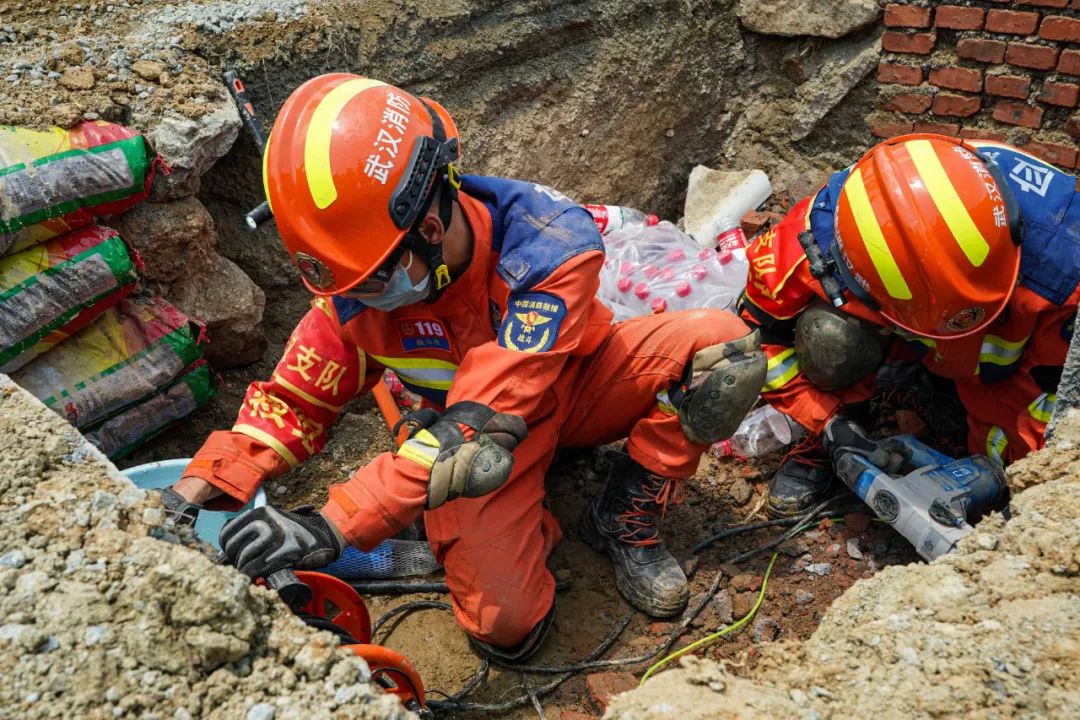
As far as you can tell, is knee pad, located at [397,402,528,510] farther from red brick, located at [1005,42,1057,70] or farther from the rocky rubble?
red brick, located at [1005,42,1057,70]

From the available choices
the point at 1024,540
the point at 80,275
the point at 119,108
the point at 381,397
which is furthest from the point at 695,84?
the point at 1024,540

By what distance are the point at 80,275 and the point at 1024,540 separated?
2544mm

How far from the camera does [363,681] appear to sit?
145 cm

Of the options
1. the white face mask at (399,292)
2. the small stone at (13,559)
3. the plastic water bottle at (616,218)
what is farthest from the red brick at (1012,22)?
the small stone at (13,559)

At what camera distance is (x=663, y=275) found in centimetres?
370

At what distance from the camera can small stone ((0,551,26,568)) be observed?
1501 mm

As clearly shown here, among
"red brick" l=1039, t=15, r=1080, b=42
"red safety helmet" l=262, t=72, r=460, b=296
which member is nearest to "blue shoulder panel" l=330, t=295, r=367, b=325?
"red safety helmet" l=262, t=72, r=460, b=296

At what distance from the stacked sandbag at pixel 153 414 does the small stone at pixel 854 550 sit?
7.23 feet

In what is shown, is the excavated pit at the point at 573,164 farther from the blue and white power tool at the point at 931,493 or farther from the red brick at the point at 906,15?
the blue and white power tool at the point at 931,493

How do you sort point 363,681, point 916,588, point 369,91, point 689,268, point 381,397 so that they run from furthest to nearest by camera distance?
point 689,268
point 381,397
point 369,91
point 916,588
point 363,681

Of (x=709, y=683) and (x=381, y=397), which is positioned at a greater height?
(x=709, y=683)

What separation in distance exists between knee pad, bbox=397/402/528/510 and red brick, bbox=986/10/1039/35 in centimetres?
274

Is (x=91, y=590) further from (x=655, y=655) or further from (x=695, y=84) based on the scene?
(x=695, y=84)

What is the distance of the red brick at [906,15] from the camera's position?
3.75m
